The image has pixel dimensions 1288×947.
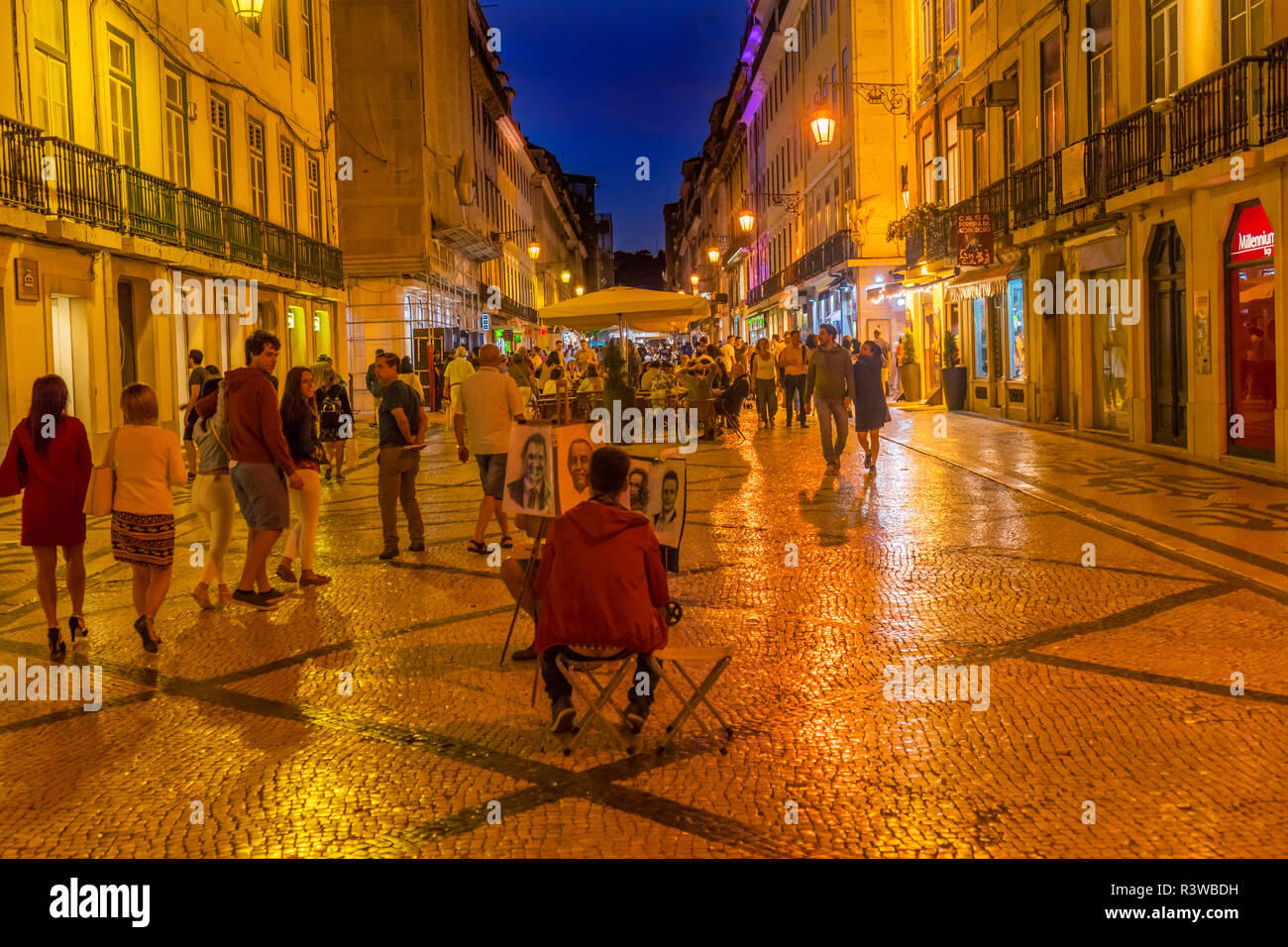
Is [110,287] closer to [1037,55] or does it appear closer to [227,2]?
[227,2]

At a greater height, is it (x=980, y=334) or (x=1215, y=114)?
(x=1215, y=114)

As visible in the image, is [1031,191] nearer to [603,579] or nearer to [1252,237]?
[1252,237]

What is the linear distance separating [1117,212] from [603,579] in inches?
660

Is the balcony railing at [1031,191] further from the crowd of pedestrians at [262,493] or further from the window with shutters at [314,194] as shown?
the window with shutters at [314,194]

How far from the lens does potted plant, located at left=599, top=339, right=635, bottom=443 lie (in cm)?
2238

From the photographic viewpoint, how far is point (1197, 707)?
5.85 meters

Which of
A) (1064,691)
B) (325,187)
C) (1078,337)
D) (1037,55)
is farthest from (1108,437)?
(325,187)

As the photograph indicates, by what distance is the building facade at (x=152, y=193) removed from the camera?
17109 mm

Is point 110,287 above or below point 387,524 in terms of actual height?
above

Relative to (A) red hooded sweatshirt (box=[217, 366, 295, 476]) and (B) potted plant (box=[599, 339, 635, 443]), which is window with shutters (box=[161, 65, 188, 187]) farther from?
(A) red hooded sweatshirt (box=[217, 366, 295, 476])

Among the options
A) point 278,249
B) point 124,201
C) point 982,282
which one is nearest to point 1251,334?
point 982,282

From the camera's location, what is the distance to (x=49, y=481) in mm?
7484

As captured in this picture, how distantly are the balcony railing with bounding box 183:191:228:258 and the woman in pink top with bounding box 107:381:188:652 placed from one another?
15.6 m
